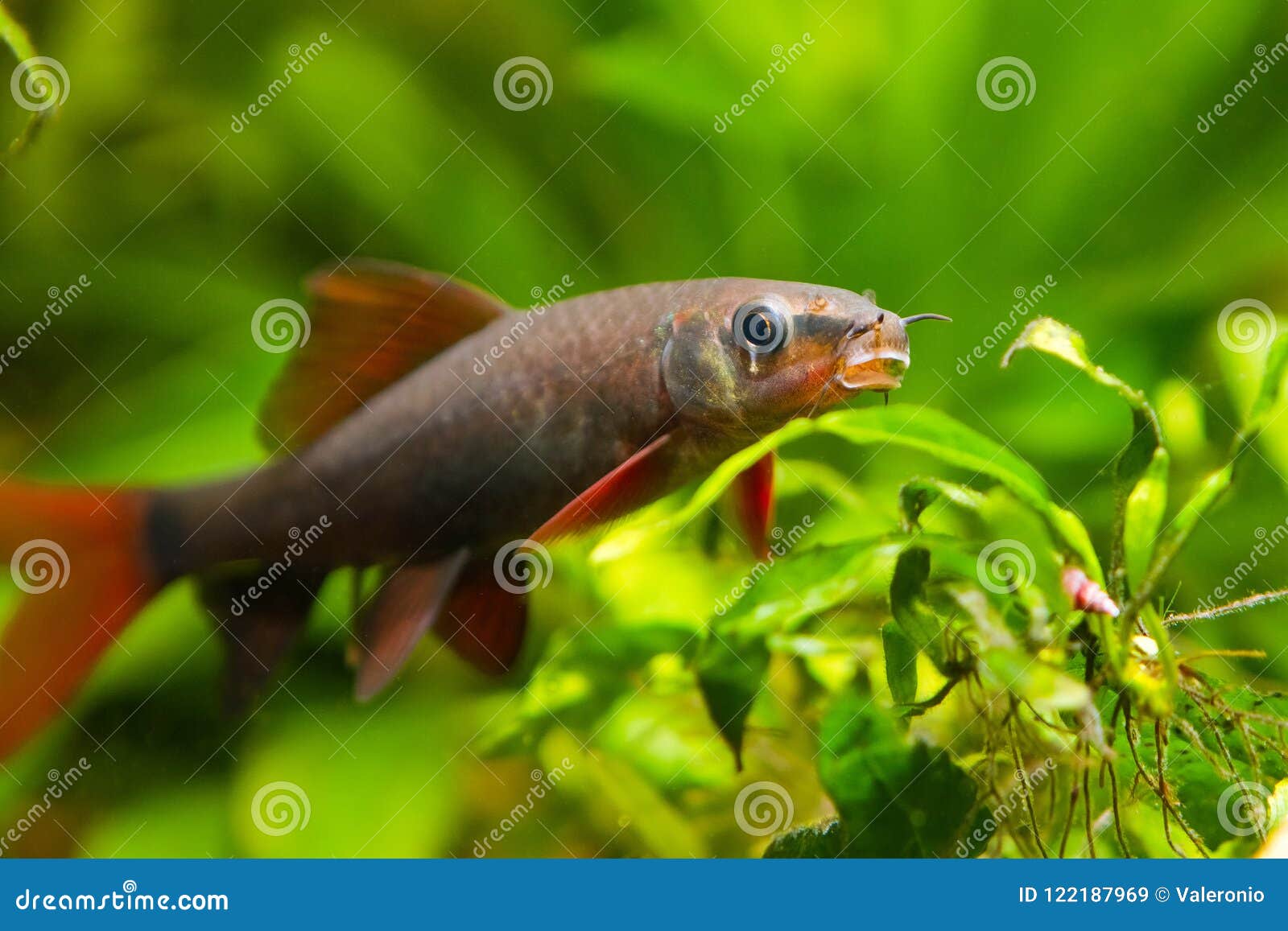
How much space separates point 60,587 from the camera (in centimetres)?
157

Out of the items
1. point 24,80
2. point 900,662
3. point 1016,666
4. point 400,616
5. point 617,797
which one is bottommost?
point 617,797

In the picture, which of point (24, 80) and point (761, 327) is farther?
point (24, 80)

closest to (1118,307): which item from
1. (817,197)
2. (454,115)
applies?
(817,197)

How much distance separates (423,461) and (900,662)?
0.88m

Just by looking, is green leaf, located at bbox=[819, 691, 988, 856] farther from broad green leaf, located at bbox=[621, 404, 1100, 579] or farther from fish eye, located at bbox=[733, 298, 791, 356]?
fish eye, located at bbox=[733, 298, 791, 356]

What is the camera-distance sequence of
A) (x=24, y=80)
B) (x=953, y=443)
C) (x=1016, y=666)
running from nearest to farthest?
(x=1016, y=666) < (x=953, y=443) < (x=24, y=80)

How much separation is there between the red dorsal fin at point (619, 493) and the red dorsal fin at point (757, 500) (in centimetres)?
27

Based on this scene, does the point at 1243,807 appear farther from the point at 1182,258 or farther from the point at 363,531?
the point at 363,531

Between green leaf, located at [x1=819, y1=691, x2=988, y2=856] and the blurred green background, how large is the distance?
38 centimetres

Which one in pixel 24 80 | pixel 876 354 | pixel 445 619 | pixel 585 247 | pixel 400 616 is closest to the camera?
pixel 876 354

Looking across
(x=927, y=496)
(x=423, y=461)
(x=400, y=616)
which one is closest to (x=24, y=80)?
(x=423, y=461)

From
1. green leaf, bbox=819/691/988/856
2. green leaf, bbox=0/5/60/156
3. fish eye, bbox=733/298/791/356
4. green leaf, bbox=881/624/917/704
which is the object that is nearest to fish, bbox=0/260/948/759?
fish eye, bbox=733/298/791/356

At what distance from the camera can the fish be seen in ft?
4.50

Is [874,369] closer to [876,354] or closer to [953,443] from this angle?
[876,354]
